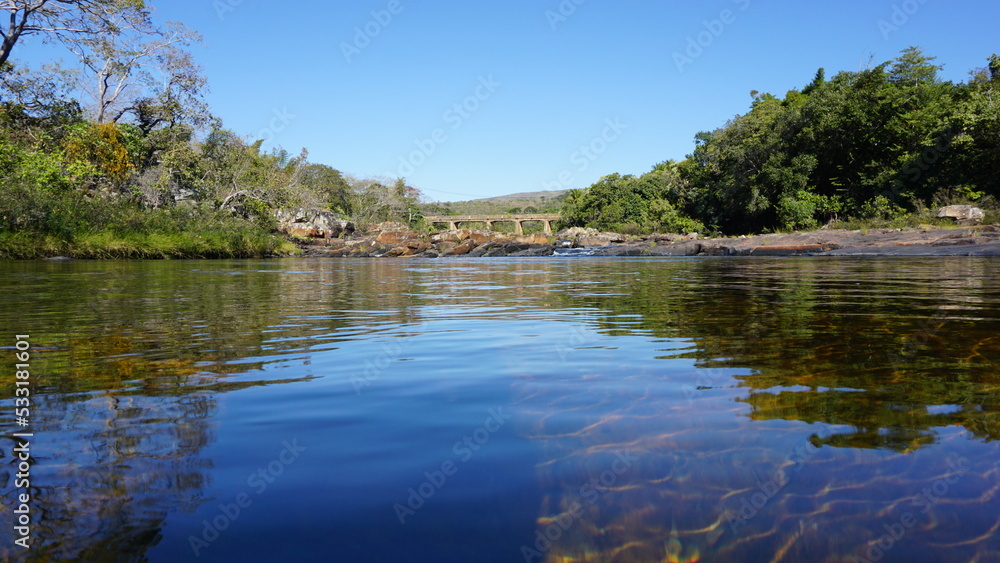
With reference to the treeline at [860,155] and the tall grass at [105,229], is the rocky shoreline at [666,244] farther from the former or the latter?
the tall grass at [105,229]

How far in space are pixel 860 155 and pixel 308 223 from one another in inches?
1774

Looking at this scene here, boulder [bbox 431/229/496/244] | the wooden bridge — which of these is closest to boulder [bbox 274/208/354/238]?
boulder [bbox 431/229/496/244]

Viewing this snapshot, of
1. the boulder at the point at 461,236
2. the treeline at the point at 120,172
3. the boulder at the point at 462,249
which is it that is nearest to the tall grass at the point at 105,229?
the treeline at the point at 120,172

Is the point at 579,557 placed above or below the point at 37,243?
below

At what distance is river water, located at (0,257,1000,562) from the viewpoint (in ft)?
5.40

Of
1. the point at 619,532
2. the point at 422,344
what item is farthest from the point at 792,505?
the point at 422,344

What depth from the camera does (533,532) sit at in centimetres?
169

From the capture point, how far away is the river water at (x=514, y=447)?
165 cm

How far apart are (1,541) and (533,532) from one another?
1.40 metres

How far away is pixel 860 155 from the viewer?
142 ft

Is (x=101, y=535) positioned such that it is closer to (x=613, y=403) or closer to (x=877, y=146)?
(x=613, y=403)

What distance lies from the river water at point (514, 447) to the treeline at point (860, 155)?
3565 centimetres

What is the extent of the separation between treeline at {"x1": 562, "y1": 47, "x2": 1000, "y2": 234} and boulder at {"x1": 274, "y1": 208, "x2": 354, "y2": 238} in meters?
29.3

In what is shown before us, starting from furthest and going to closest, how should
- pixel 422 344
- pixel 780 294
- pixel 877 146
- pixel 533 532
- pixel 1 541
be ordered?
pixel 877 146, pixel 780 294, pixel 422 344, pixel 533 532, pixel 1 541
